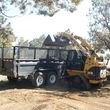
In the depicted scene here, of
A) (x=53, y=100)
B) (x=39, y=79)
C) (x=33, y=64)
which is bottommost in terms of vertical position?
(x=53, y=100)

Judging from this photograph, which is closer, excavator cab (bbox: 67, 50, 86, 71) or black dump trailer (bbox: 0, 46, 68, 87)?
black dump trailer (bbox: 0, 46, 68, 87)

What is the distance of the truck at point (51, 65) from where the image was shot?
17.2 m

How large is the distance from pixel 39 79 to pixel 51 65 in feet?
4.75

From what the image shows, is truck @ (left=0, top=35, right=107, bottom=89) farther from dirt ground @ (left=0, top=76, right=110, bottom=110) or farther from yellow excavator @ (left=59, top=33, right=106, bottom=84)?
dirt ground @ (left=0, top=76, right=110, bottom=110)

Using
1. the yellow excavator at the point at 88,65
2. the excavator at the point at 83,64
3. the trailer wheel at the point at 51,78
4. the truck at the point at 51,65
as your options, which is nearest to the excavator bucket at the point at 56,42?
the excavator at the point at 83,64

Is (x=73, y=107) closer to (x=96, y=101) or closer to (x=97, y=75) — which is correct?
(x=96, y=101)

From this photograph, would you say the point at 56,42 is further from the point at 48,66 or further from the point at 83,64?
the point at 83,64

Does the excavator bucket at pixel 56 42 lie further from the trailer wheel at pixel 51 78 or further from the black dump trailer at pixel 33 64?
the trailer wheel at pixel 51 78

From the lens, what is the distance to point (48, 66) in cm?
1888

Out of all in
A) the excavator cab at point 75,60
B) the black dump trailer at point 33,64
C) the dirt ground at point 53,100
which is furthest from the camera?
the excavator cab at point 75,60

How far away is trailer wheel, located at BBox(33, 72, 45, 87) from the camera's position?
17812 millimetres

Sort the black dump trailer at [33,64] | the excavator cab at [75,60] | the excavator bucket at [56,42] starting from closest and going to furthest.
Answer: the black dump trailer at [33,64] → the excavator cab at [75,60] → the excavator bucket at [56,42]

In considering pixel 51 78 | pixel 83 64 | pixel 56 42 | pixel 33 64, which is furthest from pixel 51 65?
pixel 56 42

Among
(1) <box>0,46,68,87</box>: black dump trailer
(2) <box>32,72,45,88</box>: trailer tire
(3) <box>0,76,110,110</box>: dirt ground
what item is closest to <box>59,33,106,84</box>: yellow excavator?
(3) <box>0,76,110,110</box>: dirt ground
